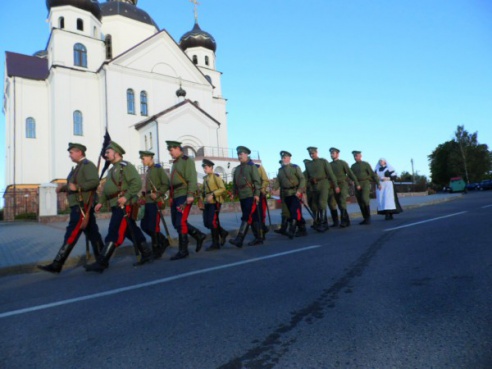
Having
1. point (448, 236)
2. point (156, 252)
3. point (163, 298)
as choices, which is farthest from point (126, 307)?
point (448, 236)

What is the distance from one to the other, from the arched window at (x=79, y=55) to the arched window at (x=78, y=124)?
4.25 m

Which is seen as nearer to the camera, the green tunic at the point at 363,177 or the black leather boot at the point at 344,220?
the black leather boot at the point at 344,220

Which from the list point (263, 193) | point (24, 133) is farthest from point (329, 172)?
point (24, 133)

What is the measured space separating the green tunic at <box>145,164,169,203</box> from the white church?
21910mm

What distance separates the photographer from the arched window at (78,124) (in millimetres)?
29906

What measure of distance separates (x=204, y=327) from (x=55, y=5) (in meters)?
35.4

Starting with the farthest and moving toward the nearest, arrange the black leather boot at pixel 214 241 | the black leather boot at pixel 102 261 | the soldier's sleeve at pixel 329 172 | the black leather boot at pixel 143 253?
the soldier's sleeve at pixel 329 172
the black leather boot at pixel 214 241
the black leather boot at pixel 143 253
the black leather boot at pixel 102 261

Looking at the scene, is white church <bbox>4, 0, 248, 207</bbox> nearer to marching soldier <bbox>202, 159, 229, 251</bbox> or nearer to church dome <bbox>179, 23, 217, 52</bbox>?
church dome <bbox>179, 23, 217, 52</bbox>

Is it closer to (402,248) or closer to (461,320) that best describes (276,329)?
(461,320)

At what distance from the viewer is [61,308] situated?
3.45 metres

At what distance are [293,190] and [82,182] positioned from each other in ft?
14.9

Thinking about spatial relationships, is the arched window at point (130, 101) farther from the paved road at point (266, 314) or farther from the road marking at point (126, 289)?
the road marking at point (126, 289)

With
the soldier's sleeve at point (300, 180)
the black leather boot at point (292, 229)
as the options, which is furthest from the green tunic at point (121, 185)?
the soldier's sleeve at point (300, 180)

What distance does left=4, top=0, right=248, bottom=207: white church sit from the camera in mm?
29406
